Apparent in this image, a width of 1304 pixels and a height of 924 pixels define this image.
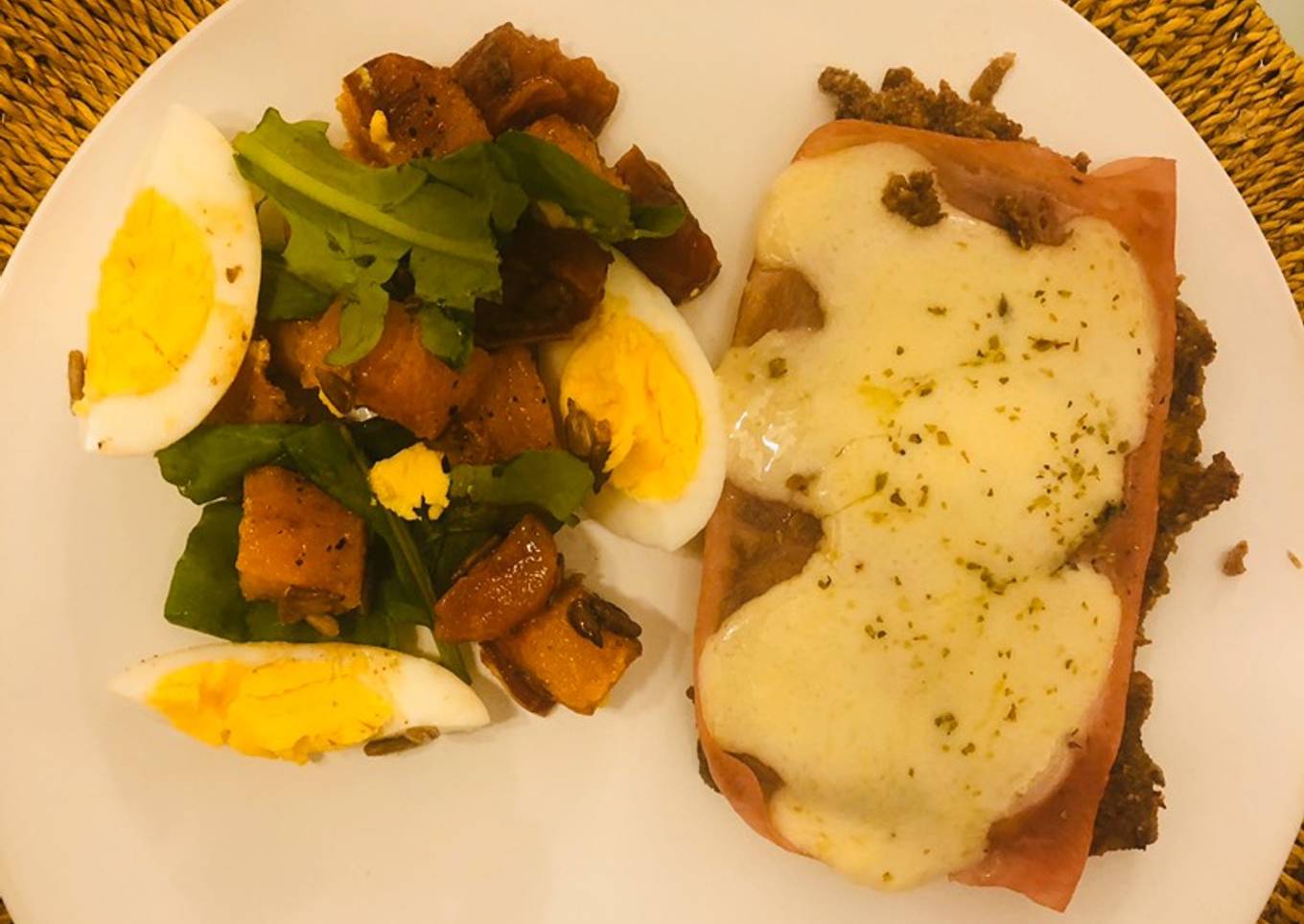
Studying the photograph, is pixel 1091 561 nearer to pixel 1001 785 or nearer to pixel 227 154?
pixel 1001 785

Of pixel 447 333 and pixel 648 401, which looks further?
pixel 648 401

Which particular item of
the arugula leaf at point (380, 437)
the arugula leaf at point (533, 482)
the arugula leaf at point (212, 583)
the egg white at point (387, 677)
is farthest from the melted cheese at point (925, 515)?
the arugula leaf at point (212, 583)

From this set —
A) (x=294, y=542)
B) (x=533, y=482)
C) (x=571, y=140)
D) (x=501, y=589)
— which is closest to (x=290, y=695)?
(x=294, y=542)

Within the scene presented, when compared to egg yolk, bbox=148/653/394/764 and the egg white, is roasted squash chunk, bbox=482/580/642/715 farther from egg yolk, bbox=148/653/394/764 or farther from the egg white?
egg yolk, bbox=148/653/394/764

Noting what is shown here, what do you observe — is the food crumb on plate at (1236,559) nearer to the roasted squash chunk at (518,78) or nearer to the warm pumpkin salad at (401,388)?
the warm pumpkin salad at (401,388)

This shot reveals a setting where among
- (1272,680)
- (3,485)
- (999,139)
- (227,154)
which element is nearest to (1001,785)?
(1272,680)

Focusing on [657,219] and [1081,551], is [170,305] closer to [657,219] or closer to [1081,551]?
[657,219]
